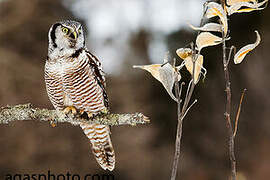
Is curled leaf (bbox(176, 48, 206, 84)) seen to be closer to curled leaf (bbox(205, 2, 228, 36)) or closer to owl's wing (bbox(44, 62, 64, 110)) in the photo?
curled leaf (bbox(205, 2, 228, 36))

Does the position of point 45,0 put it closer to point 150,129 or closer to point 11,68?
point 11,68

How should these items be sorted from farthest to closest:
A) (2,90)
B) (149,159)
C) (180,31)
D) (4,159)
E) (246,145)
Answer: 1. (149,159)
2. (246,145)
3. (180,31)
4. (4,159)
5. (2,90)

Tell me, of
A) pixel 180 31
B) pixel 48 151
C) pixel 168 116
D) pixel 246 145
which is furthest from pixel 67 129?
pixel 246 145

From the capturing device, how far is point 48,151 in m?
1.54

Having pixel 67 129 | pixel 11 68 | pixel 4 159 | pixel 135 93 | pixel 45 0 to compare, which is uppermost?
pixel 45 0

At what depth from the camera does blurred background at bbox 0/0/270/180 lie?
1.32 meters

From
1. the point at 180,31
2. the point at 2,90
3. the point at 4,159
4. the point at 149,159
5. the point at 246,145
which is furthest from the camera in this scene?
the point at 149,159

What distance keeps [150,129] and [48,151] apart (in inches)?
22.7

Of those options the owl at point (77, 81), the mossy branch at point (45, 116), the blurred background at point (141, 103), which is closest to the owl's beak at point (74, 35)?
the owl at point (77, 81)

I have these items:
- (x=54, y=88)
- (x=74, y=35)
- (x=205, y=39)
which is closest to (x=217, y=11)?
(x=205, y=39)

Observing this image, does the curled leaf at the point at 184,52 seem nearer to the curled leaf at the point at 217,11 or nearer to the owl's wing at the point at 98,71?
the curled leaf at the point at 217,11

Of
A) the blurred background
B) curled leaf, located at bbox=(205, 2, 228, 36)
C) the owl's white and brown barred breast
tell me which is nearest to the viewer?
curled leaf, located at bbox=(205, 2, 228, 36)

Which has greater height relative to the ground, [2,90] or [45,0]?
[45,0]

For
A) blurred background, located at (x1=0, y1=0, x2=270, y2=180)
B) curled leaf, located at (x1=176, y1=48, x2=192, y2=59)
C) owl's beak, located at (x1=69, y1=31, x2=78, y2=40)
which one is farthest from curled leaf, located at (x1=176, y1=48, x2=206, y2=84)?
blurred background, located at (x1=0, y1=0, x2=270, y2=180)
